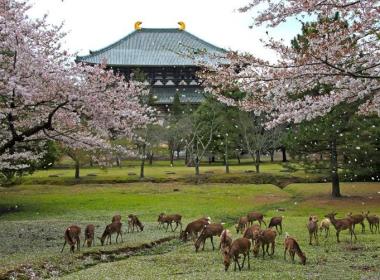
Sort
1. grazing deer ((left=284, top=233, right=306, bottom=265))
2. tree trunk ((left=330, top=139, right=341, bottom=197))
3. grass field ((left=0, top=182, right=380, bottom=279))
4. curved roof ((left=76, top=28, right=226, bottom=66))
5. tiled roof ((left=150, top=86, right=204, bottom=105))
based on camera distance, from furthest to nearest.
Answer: curved roof ((left=76, top=28, right=226, bottom=66)), tiled roof ((left=150, top=86, right=204, bottom=105)), tree trunk ((left=330, top=139, right=341, bottom=197)), grazing deer ((left=284, top=233, right=306, bottom=265)), grass field ((left=0, top=182, right=380, bottom=279))

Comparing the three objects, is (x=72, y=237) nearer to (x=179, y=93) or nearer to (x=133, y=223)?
(x=133, y=223)

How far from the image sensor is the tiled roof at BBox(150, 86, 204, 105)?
66.6 m

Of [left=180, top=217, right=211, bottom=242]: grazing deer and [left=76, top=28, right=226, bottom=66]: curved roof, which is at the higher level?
[left=76, top=28, right=226, bottom=66]: curved roof

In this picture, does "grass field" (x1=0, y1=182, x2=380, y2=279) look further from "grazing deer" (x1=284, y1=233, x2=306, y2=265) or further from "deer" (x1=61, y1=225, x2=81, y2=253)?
"deer" (x1=61, y1=225, x2=81, y2=253)

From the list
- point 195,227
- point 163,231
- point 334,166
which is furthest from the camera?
point 334,166

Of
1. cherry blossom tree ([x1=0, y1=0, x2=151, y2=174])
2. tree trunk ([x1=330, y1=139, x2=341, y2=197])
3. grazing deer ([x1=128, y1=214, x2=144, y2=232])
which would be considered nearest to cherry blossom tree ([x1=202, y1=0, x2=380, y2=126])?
cherry blossom tree ([x1=0, y1=0, x2=151, y2=174])

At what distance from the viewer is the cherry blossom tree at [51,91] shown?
14656mm

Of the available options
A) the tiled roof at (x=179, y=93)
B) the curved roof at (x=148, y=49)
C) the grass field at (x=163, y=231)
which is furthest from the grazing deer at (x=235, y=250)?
the curved roof at (x=148, y=49)

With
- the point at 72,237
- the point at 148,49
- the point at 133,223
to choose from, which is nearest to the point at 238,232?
the point at 133,223

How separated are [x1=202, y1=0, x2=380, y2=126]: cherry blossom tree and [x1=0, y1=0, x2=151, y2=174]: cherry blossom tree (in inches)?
211

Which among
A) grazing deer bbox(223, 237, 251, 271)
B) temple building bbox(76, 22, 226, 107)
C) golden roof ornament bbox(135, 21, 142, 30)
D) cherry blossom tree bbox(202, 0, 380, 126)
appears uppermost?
golden roof ornament bbox(135, 21, 142, 30)

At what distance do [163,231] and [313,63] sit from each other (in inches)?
486

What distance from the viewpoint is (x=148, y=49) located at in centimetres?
7412

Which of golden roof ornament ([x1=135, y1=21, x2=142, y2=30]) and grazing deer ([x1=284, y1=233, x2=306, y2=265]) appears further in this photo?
golden roof ornament ([x1=135, y1=21, x2=142, y2=30])
